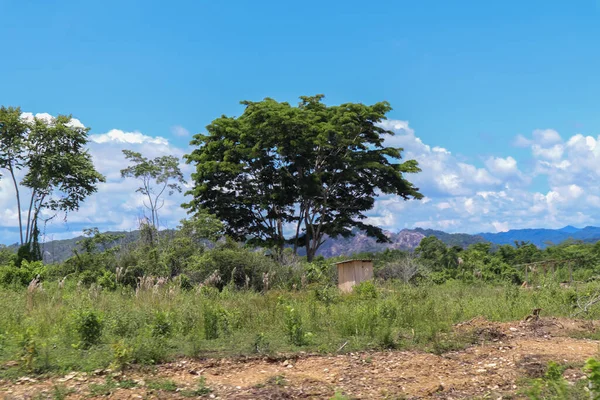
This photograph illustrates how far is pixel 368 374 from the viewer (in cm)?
647

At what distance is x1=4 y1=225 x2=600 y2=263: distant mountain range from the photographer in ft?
74.0

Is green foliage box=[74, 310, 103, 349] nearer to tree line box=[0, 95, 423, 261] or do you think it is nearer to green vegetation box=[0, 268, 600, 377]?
green vegetation box=[0, 268, 600, 377]

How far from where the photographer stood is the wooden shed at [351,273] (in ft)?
64.3

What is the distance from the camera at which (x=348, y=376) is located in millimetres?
6371

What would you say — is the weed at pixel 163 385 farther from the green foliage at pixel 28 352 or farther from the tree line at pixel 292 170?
the tree line at pixel 292 170

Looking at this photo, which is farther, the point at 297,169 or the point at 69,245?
the point at 297,169

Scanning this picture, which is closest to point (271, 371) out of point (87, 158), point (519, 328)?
point (519, 328)

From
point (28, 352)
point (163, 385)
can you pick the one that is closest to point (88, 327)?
point (28, 352)

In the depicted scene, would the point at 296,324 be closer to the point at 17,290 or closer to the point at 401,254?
the point at 17,290

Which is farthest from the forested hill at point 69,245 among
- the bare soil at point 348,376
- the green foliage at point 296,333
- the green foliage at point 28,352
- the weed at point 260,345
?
the bare soil at point 348,376

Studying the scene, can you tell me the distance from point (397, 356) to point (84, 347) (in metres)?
4.23

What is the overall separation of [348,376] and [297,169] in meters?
22.6

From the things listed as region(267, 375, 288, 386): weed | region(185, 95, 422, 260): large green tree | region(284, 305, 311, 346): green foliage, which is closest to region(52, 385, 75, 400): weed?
region(267, 375, 288, 386): weed

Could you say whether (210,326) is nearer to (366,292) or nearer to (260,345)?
(260,345)
